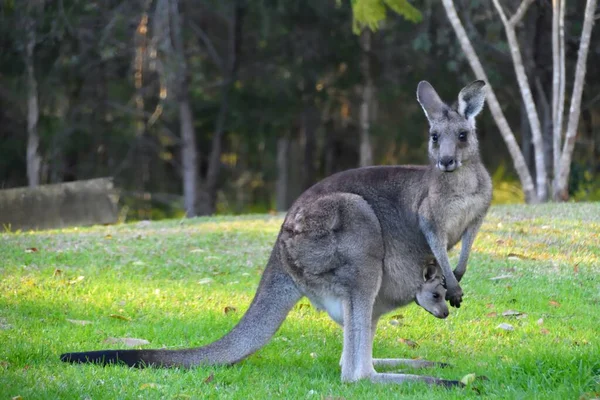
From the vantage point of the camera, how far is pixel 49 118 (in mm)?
17484

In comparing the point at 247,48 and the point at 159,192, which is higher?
the point at 247,48

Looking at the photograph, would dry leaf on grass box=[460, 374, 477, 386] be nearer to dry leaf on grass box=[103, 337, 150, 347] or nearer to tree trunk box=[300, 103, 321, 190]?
dry leaf on grass box=[103, 337, 150, 347]

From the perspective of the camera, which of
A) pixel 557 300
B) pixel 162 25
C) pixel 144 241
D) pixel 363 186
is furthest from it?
pixel 162 25

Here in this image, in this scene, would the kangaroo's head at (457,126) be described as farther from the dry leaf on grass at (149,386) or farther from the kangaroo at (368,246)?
the dry leaf on grass at (149,386)

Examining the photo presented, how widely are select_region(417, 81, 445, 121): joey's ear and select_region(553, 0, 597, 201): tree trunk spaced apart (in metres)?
6.85

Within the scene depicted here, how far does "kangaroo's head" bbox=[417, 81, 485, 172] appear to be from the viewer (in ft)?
17.4

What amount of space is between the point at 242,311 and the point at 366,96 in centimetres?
1170

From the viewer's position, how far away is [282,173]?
19.6 meters

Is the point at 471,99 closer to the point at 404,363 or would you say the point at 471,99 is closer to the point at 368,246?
the point at 368,246

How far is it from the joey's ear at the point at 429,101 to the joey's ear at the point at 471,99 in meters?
0.12

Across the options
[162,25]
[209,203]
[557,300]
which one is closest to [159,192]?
[209,203]

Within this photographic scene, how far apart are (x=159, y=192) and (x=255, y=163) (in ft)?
7.73

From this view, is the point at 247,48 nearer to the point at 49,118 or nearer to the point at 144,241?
the point at 49,118

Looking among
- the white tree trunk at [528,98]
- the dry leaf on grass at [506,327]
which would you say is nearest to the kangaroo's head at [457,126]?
the dry leaf on grass at [506,327]
